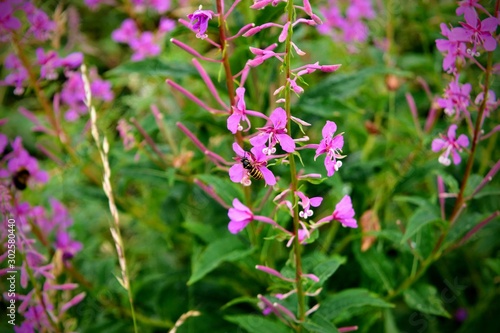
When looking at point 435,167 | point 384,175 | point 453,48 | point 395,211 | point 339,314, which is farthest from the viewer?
point 395,211

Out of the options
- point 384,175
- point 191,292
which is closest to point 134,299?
point 191,292

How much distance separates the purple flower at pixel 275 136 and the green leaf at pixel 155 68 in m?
0.88

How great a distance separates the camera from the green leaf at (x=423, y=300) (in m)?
1.73

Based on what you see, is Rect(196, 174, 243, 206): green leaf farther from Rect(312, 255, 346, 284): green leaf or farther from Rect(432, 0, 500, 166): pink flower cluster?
Rect(432, 0, 500, 166): pink flower cluster

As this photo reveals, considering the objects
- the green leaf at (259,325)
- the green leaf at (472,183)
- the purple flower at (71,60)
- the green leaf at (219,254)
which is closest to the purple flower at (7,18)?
the purple flower at (71,60)

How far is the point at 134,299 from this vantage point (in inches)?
85.6

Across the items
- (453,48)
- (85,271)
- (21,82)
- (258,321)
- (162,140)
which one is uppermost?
(453,48)

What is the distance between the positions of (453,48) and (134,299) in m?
1.59

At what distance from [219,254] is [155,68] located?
78 centimetres

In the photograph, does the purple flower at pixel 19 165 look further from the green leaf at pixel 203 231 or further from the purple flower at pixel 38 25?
the green leaf at pixel 203 231

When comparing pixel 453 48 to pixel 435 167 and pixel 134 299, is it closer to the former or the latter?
pixel 435 167

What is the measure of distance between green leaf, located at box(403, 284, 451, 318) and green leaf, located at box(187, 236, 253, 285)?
0.61 meters

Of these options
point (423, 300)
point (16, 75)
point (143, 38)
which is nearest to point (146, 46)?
point (143, 38)

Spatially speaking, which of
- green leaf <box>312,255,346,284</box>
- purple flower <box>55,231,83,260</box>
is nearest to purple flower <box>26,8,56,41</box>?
purple flower <box>55,231,83,260</box>
